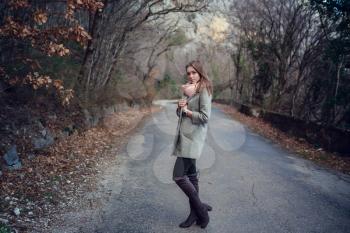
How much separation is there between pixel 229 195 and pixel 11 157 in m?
4.13

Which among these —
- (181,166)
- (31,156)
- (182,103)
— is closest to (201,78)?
(182,103)

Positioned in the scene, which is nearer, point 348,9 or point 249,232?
point 249,232

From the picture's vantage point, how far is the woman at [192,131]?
5266 mm

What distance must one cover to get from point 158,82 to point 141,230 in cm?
5618

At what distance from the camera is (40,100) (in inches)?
430

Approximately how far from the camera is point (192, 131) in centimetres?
534

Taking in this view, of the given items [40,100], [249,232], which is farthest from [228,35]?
[249,232]

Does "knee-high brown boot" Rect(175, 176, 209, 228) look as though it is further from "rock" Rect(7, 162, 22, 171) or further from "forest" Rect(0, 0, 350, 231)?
"rock" Rect(7, 162, 22, 171)

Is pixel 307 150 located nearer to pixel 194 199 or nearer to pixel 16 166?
pixel 194 199

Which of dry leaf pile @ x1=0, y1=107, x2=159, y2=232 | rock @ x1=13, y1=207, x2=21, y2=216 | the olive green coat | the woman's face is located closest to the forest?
dry leaf pile @ x1=0, y1=107, x2=159, y2=232

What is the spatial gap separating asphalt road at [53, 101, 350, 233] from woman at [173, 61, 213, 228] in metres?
0.51

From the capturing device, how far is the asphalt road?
5.66m

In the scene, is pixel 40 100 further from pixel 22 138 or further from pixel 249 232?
pixel 249 232

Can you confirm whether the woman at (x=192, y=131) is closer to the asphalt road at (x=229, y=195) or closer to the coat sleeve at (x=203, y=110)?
the coat sleeve at (x=203, y=110)
